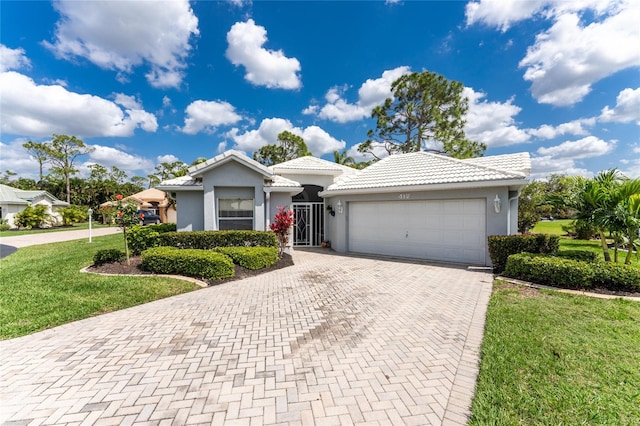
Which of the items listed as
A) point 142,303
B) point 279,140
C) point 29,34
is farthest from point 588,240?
point 279,140

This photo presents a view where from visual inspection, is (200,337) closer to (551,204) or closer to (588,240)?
(551,204)

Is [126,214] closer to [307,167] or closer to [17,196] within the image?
[307,167]

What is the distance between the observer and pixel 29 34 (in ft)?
33.0

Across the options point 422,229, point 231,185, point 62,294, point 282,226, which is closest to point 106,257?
point 62,294

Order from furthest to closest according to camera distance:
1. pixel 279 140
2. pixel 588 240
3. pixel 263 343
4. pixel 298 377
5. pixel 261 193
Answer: pixel 279 140 < pixel 588 240 < pixel 261 193 < pixel 263 343 < pixel 298 377

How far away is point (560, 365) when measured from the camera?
3709mm

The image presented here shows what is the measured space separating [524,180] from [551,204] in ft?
3.85

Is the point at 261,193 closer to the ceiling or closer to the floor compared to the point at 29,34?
closer to the floor

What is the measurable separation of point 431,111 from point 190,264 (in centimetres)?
2482

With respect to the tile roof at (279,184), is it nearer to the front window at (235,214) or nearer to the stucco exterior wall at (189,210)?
→ the front window at (235,214)

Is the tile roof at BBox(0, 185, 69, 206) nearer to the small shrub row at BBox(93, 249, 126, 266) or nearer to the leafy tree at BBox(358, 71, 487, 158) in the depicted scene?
the small shrub row at BBox(93, 249, 126, 266)

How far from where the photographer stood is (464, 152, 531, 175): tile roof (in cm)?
1138

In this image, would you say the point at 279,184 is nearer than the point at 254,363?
No

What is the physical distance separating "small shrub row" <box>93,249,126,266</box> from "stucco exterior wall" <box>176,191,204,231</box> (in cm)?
263
